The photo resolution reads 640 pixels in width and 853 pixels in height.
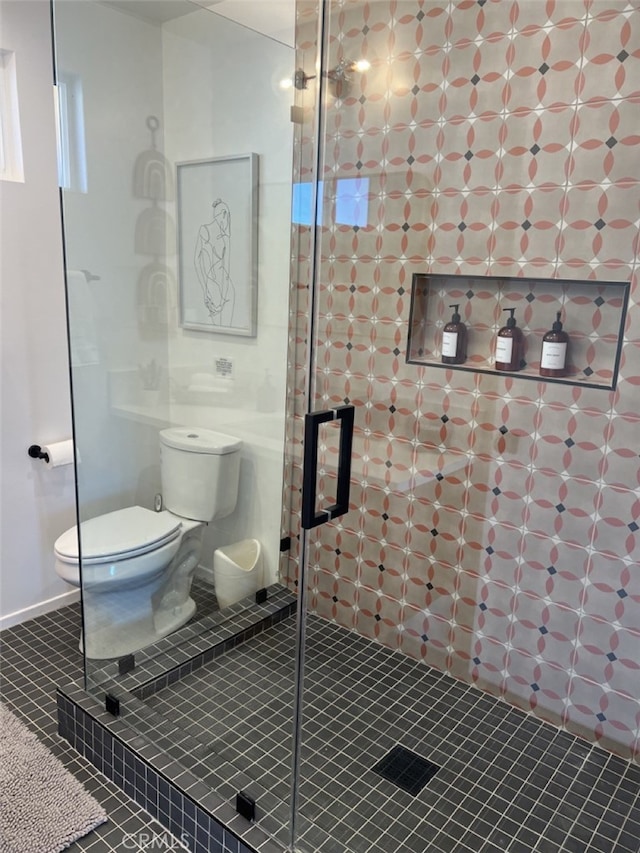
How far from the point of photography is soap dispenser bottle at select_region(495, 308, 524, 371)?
197cm

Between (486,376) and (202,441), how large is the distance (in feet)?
3.57

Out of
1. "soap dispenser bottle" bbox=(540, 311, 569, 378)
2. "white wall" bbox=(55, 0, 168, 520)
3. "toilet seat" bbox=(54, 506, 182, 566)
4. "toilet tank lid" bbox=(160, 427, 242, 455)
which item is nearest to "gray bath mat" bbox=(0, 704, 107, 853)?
"toilet seat" bbox=(54, 506, 182, 566)

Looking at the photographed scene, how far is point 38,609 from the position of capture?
8.79ft

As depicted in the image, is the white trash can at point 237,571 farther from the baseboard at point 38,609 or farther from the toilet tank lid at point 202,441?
the baseboard at point 38,609

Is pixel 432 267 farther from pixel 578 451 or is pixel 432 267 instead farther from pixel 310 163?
pixel 578 451

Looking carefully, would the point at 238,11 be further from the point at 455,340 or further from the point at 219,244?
the point at 455,340

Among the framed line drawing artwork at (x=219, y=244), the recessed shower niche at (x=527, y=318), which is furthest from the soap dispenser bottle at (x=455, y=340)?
the framed line drawing artwork at (x=219, y=244)

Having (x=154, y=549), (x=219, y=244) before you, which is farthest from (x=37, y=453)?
(x=219, y=244)

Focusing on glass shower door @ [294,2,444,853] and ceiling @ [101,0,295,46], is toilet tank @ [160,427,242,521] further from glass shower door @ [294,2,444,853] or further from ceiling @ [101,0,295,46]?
ceiling @ [101,0,295,46]

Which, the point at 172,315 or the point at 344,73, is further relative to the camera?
the point at 172,315

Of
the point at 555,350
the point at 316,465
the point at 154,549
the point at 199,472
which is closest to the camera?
the point at 316,465

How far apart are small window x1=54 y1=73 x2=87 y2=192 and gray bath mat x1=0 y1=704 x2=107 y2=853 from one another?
5.89ft

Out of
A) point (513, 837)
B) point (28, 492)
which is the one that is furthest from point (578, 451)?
point (28, 492)

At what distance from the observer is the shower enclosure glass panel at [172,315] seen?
7.07 ft
